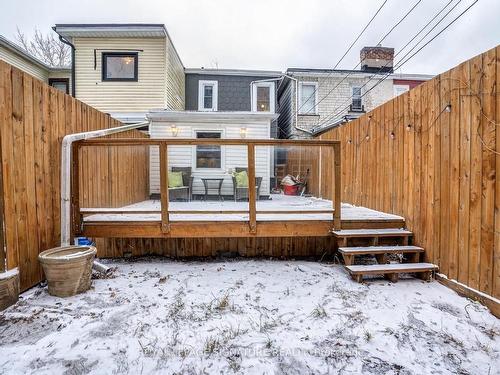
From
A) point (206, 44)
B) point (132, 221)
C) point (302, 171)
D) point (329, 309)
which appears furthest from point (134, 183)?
point (206, 44)

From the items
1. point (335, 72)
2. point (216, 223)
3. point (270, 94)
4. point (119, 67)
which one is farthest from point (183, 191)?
point (335, 72)

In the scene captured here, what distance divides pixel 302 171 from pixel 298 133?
5677 millimetres

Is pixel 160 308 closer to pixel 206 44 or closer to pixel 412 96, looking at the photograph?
pixel 412 96

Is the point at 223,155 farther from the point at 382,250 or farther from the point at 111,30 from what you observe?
the point at 111,30

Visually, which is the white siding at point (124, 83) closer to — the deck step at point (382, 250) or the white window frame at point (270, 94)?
the white window frame at point (270, 94)

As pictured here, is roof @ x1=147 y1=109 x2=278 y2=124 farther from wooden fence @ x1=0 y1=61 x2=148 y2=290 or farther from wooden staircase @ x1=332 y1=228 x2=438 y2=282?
wooden staircase @ x1=332 y1=228 x2=438 y2=282

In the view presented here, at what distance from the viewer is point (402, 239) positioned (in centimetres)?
397

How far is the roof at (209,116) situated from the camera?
7861 millimetres

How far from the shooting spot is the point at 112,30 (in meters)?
9.58

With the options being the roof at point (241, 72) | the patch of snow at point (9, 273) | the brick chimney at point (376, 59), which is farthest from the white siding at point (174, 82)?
the brick chimney at point (376, 59)

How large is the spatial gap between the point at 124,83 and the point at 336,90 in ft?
29.3

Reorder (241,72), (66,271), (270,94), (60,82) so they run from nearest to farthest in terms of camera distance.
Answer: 1. (66,271)
2. (60,82)
3. (241,72)
4. (270,94)

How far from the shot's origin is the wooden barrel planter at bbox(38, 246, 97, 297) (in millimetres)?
2891

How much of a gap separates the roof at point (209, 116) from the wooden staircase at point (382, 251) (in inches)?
196
